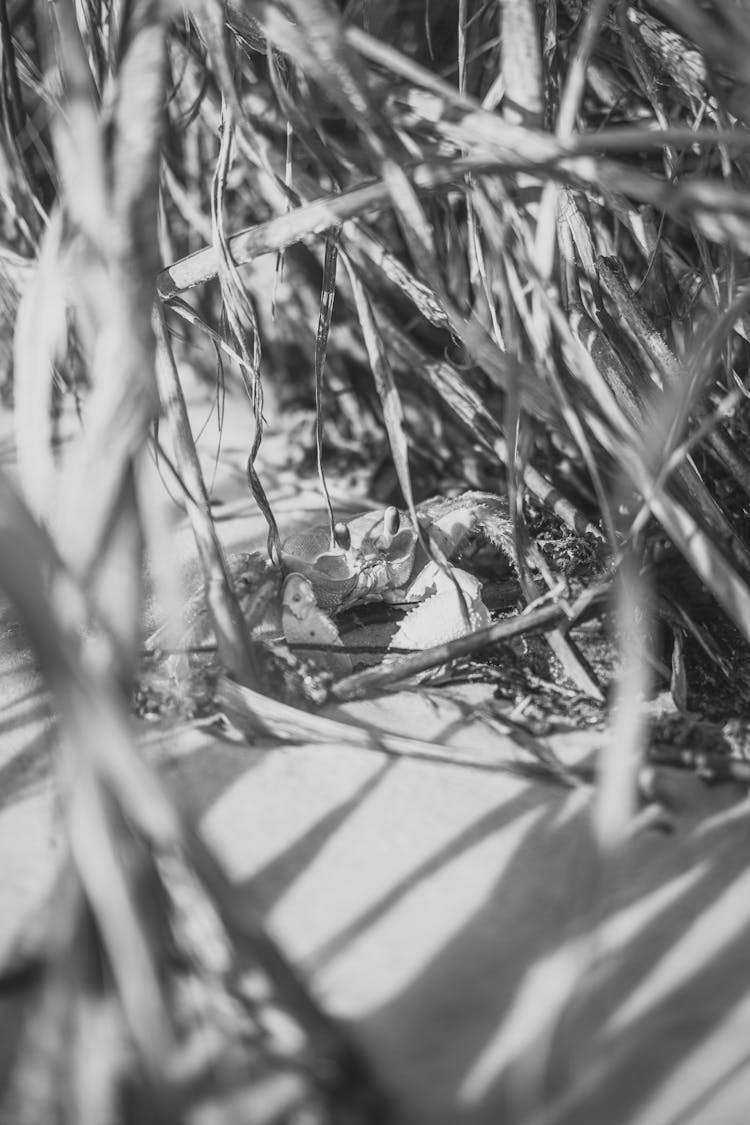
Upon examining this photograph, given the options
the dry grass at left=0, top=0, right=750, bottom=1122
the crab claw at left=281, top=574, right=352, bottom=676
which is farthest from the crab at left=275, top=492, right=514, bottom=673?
the dry grass at left=0, top=0, right=750, bottom=1122

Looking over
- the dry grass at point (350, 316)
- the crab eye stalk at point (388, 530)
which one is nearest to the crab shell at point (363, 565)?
the crab eye stalk at point (388, 530)

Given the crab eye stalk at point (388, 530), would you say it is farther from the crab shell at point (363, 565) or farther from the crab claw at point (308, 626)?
the crab claw at point (308, 626)

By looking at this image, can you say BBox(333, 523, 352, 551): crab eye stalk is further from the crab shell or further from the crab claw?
the crab claw

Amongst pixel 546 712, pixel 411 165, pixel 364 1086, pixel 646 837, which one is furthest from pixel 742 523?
pixel 364 1086

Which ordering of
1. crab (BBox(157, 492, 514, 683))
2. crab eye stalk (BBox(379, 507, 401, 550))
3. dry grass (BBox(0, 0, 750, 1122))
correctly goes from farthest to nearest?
crab eye stalk (BBox(379, 507, 401, 550)) → crab (BBox(157, 492, 514, 683)) → dry grass (BBox(0, 0, 750, 1122))

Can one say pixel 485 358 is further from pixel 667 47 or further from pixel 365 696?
pixel 667 47

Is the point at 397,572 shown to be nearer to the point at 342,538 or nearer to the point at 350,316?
the point at 342,538

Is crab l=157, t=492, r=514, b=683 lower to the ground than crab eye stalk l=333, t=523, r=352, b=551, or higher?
lower
